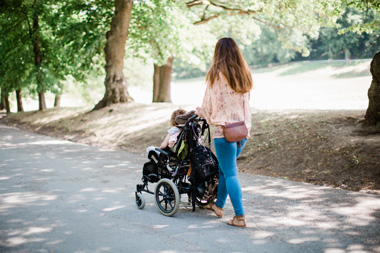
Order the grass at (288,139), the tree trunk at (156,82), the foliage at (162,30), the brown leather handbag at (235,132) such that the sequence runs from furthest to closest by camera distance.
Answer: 1. the tree trunk at (156,82)
2. the foliage at (162,30)
3. the grass at (288,139)
4. the brown leather handbag at (235,132)

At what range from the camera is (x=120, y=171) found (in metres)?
8.43

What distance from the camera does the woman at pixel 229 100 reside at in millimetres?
4547

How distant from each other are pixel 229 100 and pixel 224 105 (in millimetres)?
90

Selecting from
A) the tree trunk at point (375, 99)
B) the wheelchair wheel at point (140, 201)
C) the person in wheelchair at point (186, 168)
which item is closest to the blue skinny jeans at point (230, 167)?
the person in wheelchair at point (186, 168)

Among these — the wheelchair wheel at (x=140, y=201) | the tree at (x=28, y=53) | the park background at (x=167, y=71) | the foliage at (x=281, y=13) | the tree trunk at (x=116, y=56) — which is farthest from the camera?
the tree at (x=28, y=53)

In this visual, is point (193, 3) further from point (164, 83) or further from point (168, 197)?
point (168, 197)

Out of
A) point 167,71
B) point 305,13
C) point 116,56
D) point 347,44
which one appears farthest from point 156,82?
point 347,44

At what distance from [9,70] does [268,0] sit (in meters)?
17.7

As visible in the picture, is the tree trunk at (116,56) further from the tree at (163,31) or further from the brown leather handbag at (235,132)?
the brown leather handbag at (235,132)

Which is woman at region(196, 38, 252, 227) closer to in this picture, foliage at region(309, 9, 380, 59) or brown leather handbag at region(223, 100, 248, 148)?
brown leather handbag at region(223, 100, 248, 148)

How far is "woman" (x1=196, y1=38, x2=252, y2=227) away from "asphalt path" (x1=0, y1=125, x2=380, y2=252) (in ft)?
1.74

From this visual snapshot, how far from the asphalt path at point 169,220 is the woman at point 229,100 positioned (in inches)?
20.8

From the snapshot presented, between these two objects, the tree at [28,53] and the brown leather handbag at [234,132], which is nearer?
the brown leather handbag at [234,132]

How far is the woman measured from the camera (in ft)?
14.9
